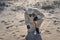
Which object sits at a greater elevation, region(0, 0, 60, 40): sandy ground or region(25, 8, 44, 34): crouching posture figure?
region(25, 8, 44, 34): crouching posture figure

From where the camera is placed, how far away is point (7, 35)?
4.39 meters

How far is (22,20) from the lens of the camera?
525cm

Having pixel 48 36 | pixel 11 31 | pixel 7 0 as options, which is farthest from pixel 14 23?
pixel 7 0

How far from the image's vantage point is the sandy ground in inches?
170

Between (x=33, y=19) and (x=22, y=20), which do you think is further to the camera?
Result: (x=22, y=20)

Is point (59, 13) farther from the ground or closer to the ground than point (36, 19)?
closer to the ground

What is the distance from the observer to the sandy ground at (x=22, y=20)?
14.2 ft

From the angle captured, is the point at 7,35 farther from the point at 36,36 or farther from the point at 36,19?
the point at 36,19

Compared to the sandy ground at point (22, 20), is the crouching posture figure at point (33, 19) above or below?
above

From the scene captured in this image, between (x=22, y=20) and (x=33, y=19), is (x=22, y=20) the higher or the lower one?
the lower one

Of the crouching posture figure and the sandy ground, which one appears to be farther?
the sandy ground

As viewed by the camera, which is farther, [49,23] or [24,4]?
[24,4]

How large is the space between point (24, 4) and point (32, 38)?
2699mm

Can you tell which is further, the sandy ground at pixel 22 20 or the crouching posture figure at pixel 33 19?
the sandy ground at pixel 22 20
